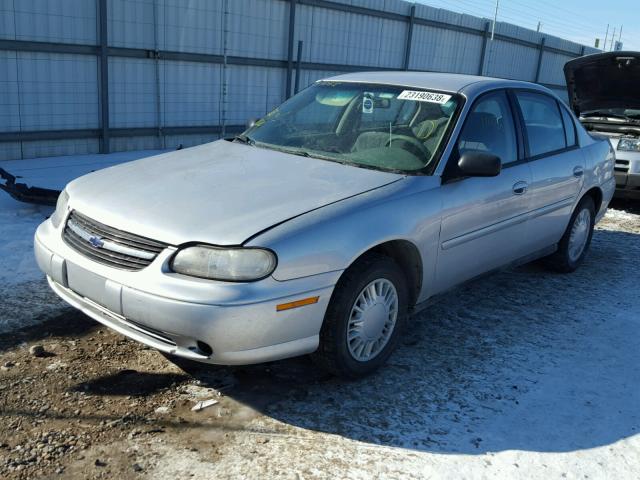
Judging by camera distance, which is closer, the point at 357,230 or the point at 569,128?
the point at 357,230

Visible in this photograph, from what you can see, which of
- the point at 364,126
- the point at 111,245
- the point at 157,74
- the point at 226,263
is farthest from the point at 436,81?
the point at 157,74

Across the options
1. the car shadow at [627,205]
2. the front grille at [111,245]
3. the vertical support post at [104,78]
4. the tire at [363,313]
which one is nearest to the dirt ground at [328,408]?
the tire at [363,313]

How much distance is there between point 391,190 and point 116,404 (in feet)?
5.98

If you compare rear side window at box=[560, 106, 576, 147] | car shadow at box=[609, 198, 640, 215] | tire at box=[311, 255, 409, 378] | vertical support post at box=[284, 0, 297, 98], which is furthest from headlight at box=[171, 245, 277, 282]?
vertical support post at box=[284, 0, 297, 98]

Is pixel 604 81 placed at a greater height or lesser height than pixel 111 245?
greater

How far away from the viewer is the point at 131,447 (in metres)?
2.87

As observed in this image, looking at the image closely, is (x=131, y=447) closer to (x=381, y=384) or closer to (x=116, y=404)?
(x=116, y=404)

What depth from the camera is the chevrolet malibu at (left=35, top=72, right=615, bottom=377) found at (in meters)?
2.98

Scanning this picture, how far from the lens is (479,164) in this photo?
12.7ft

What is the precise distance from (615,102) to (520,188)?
204 inches

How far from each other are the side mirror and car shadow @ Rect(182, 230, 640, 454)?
85 cm

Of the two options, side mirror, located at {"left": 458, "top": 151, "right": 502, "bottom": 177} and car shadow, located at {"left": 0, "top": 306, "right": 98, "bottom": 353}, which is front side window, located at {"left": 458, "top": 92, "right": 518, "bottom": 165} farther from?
car shadow, located at {"left": 0, "top": 306, "right": 98, "bottom": 353}

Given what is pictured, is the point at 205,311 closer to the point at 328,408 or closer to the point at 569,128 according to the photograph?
the point at 328,408

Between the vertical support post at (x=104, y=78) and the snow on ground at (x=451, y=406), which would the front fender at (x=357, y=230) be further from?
the vertical support post at (x=104, y=78)
